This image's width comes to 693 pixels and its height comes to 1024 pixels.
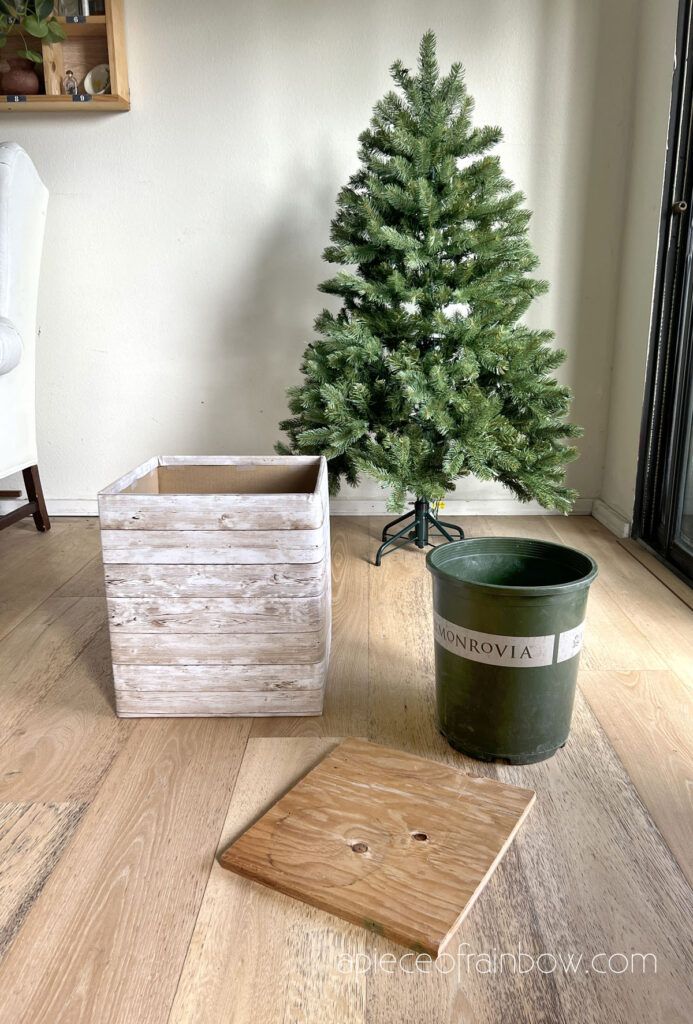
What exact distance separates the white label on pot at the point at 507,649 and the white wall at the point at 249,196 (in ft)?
5.12

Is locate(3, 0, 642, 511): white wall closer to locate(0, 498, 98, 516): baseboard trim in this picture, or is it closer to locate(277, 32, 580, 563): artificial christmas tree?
locate(0, 498, 98, 516): baseboard trim

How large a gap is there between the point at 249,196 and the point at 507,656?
1937mm

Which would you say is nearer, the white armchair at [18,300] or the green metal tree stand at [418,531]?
the white armchair at [18,300]

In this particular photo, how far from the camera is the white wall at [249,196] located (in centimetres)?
239

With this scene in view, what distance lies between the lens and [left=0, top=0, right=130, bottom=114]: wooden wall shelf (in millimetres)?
2303

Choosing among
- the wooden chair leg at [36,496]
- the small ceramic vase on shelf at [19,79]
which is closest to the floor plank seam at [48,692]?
the wooden chair leg at [36,496]

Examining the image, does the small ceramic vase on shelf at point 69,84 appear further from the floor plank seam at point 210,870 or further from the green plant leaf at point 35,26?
the floor plank seam at point 210,870

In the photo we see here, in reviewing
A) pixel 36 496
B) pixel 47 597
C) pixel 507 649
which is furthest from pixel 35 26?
pixel 507 649

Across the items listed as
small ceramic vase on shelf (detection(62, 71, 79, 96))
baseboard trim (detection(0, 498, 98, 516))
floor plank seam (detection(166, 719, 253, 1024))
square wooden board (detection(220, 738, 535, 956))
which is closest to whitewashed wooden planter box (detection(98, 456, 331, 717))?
floor plank seam (detection(166, 719, 253, 1024))

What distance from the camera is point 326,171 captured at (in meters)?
2.47

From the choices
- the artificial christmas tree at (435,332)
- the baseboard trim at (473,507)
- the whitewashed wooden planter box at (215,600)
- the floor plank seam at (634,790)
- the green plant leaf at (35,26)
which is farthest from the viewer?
the baseboard trim at (473,507)

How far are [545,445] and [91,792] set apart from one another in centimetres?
138

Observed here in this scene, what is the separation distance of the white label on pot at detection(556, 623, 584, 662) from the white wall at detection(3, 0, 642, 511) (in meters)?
1.54

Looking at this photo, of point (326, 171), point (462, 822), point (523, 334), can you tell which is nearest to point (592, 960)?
point (462, 822)
